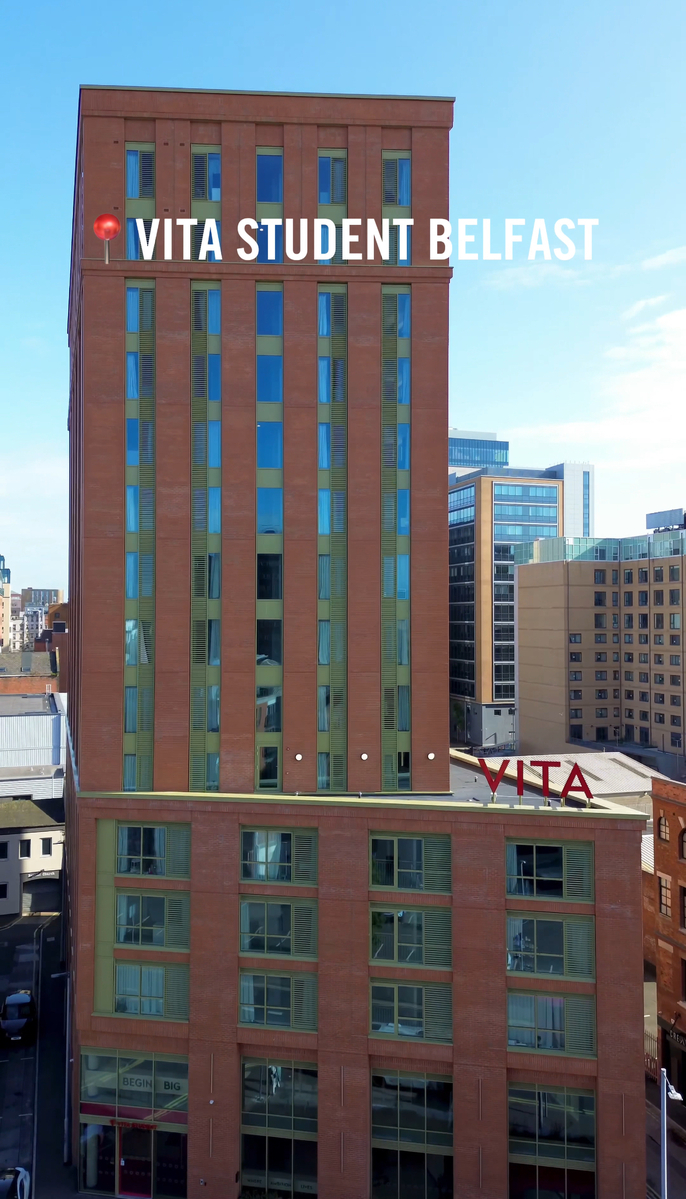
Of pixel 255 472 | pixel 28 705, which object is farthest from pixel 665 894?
pixel 28 705

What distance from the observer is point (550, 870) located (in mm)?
31641

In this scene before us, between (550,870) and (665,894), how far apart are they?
14.2 meters

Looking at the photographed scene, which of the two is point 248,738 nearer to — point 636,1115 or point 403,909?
point 403,909

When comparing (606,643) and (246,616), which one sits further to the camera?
(606,643)

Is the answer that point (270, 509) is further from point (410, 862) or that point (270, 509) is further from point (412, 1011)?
point (412, 1011)

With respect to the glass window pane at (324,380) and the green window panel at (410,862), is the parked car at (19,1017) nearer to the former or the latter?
the green window panel at (410,862)

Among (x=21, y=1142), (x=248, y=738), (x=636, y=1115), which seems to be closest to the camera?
(x=636, y=1115)

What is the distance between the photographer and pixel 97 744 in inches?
1391

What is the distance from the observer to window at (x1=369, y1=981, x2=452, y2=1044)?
3178cm

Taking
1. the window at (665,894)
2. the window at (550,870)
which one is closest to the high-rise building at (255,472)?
the window at (550,870)

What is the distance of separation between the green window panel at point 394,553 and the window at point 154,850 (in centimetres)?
884

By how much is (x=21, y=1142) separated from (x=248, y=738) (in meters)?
21.7

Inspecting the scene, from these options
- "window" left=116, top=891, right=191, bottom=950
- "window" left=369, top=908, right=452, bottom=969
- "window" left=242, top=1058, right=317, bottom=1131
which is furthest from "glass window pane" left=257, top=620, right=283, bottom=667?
"window" left=242, top=1058, right=317, bottom=1131

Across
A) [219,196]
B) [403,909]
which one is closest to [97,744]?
[403,909]
